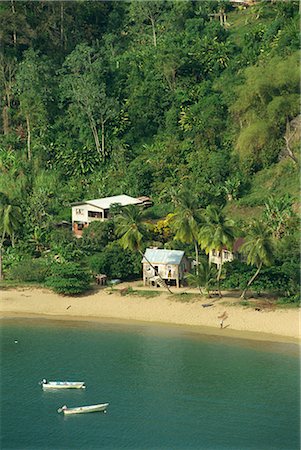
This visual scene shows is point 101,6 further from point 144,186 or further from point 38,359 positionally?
point 38,359

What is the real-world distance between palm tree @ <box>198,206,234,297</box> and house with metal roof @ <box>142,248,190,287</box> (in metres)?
5.06

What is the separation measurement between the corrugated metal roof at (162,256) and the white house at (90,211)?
9662 mm

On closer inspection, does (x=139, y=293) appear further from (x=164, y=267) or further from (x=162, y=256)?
(x=162, y=256)

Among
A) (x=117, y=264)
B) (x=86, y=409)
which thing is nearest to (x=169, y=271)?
(x=117, y=264)

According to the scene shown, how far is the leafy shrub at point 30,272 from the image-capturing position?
66125 mm

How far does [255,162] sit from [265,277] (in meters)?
20.3

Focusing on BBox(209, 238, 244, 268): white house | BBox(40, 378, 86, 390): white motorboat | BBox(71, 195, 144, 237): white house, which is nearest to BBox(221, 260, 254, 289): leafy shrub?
BBox(209, 238, 244, 268): white house

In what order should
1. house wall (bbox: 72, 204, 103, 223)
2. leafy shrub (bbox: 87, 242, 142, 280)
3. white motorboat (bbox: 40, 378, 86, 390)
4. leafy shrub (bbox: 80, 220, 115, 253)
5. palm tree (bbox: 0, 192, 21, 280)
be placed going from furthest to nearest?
1. house wall (bbox: 72, 204, 103, 223)
2. leafy shrub (bbox: 80, 220, 115, 253)
3. palm tree (bbox: 0, 192, 21, 280)
4. leafy shrub (bbox: 87, 242, 142, 280)
5. white motorboat (bbox: 40, 378, 86, 390)

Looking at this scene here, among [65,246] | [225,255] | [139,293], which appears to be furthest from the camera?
[65,246]

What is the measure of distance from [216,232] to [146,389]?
13.0 metres

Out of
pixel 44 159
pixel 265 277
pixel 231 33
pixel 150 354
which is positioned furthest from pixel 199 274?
pixel 231 33

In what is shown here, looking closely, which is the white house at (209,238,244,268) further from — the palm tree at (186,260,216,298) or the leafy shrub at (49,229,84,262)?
the leafy shrub at (49,229,84,262)

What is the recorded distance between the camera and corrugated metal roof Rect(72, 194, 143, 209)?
74062 millimetres

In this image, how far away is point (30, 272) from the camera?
66.1 m
